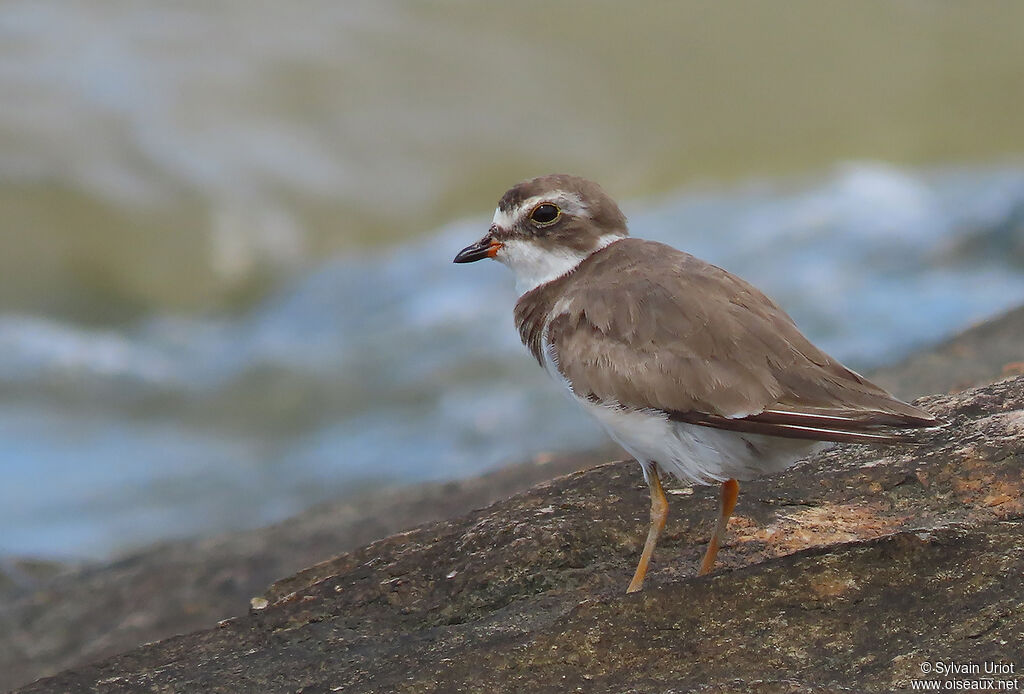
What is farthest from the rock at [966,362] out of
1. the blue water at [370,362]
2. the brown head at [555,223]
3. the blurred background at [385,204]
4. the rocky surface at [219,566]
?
the blurred background at [385,204]

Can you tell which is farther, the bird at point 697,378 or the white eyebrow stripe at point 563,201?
the white eyebrow stripe at point 563,201

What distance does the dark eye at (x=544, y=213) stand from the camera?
6336mm

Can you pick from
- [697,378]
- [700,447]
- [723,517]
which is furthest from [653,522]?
[697,378]

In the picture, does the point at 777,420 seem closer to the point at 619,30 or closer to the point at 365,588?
the point at 365,588

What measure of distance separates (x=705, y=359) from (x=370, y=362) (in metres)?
12.6

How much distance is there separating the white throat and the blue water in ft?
24.0

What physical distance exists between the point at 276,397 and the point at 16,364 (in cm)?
392

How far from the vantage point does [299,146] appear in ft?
76.2

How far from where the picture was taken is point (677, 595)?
15.7ft

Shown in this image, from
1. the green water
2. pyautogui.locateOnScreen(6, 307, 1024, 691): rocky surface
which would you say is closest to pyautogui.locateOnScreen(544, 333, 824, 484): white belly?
pyautogui.locateOnScreen(6, 307, 1024, 691): rocky surface

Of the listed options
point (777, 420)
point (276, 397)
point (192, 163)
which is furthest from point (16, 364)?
point (777, 420)

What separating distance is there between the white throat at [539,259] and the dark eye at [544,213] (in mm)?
129

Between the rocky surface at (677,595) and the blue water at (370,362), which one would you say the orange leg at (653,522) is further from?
the blue water at (370,362)

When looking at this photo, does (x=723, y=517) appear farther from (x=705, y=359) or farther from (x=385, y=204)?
(x=385, y=204)
